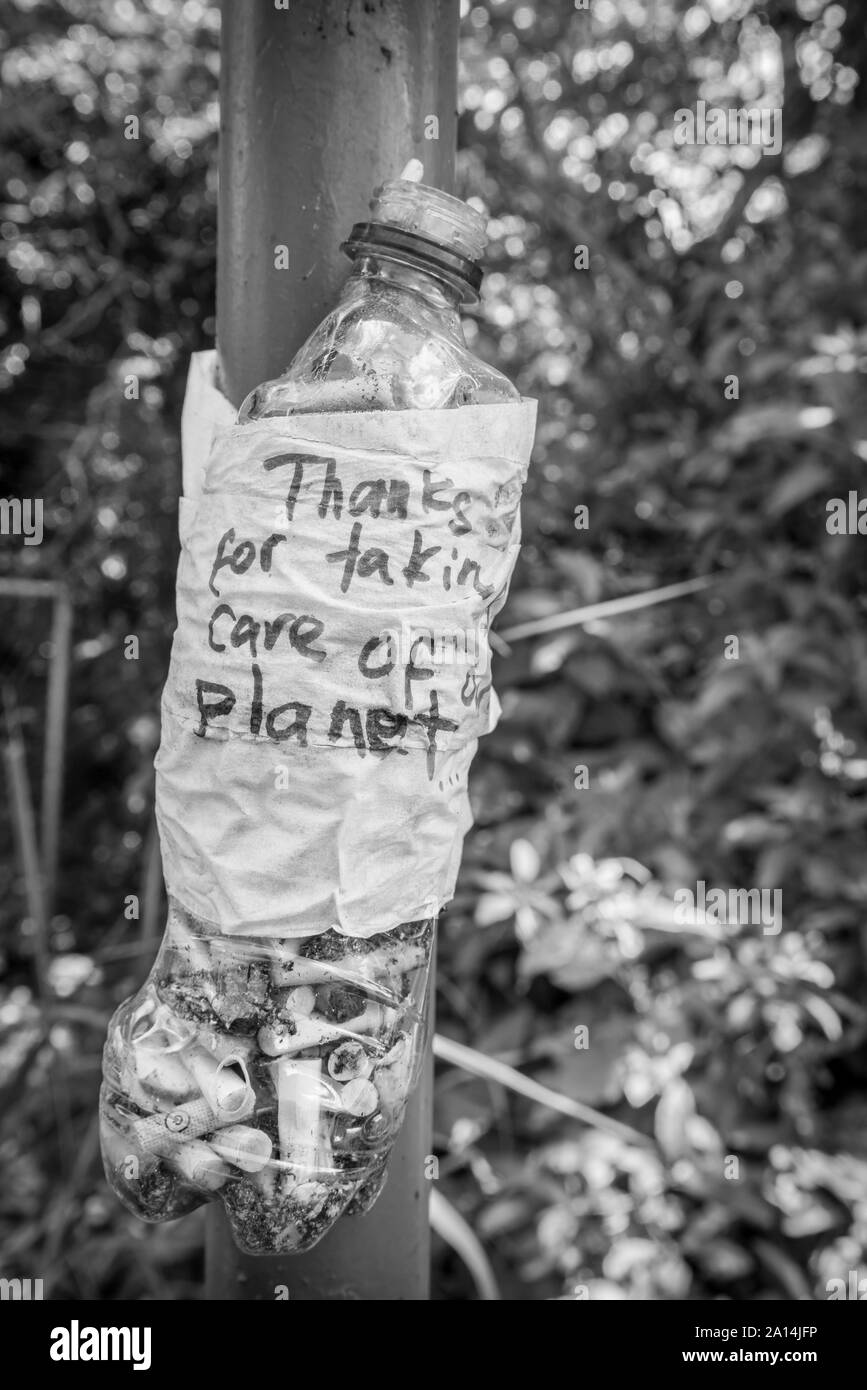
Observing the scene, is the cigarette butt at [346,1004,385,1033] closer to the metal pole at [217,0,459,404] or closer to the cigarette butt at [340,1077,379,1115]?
the cigarette butt at [340,1077,379,1115]

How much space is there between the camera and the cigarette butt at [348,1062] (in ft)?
2.65

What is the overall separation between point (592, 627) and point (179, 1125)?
1325 mm

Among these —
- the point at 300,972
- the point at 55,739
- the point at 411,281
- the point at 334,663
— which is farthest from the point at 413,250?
the point at 55,739

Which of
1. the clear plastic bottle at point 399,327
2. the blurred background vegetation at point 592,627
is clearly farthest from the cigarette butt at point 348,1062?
the blurred background vegetation at point 592,627

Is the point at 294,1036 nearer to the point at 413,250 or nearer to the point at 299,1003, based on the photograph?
the point at 299,1003

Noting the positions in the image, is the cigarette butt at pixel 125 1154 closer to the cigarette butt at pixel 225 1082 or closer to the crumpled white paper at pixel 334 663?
the cigarette butt at pixel 225 1082

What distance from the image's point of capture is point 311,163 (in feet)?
3.09

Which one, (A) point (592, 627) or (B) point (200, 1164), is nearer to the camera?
(B) point (200, 1164)

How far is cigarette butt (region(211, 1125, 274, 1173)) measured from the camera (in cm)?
81

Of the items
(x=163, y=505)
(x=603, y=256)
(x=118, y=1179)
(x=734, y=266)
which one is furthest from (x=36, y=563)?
(x=118, y=1179)

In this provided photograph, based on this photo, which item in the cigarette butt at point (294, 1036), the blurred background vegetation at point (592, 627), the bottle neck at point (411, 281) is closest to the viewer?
the cigarette butt at point (294, 1036)

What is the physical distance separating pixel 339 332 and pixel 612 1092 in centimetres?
138

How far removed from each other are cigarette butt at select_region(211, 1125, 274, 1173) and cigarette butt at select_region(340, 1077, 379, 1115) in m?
0.06
